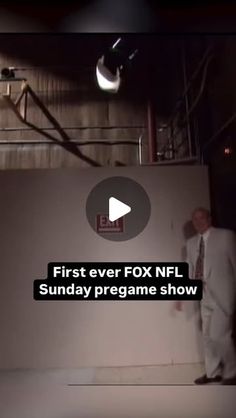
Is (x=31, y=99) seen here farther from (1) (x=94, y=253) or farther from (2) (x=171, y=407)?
(2) (x=171, y=407)

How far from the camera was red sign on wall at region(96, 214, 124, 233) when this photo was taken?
148 centimetres

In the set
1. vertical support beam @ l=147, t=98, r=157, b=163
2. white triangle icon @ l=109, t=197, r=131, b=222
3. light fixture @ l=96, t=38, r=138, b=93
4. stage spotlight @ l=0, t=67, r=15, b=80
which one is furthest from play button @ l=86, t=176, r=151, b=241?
stage spotlight @ l=0, t=67, r=15, b=80

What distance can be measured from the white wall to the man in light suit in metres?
0.05

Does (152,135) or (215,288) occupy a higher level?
(152,135)

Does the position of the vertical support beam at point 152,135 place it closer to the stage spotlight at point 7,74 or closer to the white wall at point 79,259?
the white wall at point 79,259

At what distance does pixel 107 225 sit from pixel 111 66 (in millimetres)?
590

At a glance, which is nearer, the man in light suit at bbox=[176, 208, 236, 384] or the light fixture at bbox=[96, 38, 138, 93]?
the man in light suit at bbox=[176, 208, 236, 384]

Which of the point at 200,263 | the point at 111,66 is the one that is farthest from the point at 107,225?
A: the point at 111,66

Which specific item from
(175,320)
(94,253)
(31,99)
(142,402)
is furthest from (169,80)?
(142,402)

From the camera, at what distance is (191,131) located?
1556mm

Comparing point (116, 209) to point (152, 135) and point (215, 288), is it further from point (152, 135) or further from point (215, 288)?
point (215, 288)

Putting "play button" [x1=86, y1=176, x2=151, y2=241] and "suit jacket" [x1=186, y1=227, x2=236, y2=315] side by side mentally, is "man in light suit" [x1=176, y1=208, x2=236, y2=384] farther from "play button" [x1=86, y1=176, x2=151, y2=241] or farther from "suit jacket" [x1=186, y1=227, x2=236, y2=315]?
"play button" [x1=86, y1=176, x2=151, y2=241]

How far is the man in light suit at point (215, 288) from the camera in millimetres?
1436

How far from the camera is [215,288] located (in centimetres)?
145
